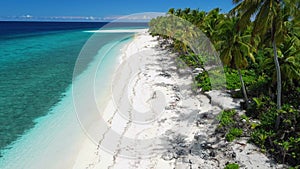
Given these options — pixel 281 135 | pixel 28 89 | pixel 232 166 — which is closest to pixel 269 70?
pixel 281 135

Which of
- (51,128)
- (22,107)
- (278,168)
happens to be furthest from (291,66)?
(22,107)

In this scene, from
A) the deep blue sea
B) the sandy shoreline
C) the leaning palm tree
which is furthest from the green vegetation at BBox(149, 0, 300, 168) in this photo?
the deep blue sea

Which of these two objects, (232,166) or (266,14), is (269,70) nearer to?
(266,14)

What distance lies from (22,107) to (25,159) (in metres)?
8.48

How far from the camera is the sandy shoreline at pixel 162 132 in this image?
39.9 ft

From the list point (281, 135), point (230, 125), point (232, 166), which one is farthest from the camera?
point (230, 125)

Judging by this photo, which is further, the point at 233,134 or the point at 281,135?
the point at 233,134

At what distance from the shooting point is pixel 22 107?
2061 centimetres

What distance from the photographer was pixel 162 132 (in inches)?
585

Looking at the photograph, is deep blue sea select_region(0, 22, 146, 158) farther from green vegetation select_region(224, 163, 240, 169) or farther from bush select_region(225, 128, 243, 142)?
green vegetation select_region(224, 163, 240, 169)

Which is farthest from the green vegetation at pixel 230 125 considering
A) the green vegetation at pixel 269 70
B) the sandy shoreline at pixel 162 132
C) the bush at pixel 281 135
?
the bush at pixel 281 135

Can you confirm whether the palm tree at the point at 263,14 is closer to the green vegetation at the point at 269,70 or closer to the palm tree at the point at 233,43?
the green vegetation at the point at 269,70

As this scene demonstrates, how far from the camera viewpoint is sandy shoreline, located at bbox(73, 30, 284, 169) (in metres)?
12.2

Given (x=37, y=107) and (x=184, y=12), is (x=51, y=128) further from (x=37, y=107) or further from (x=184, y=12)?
(x=184, y=12)
